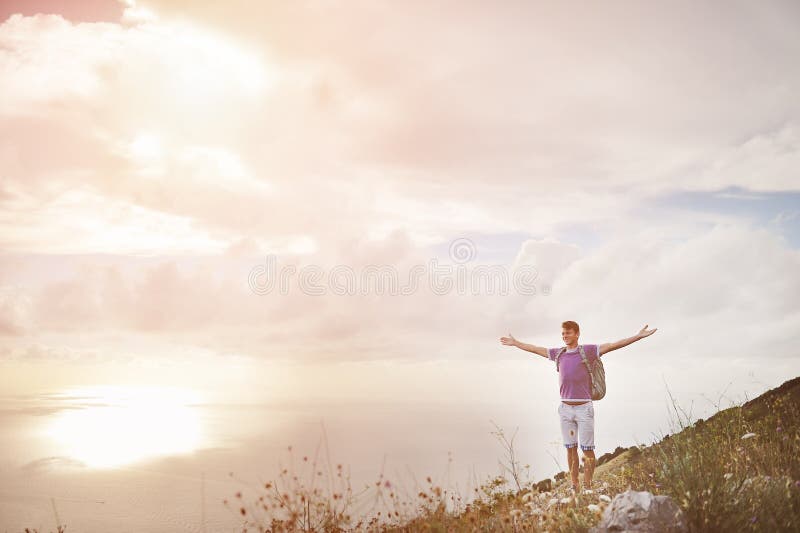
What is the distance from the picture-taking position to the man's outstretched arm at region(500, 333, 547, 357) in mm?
9984

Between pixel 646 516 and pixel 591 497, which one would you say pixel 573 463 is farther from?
pixel 646 516

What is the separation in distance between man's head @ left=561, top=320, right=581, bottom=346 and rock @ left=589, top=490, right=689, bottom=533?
391 centimetres

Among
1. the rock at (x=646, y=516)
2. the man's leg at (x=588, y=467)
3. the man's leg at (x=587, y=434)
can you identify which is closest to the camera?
the rock at (x=646, y=516)

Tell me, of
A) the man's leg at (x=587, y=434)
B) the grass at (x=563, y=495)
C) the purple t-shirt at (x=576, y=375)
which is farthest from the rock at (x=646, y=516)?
the purple t-shirt at (x=576, y=375)

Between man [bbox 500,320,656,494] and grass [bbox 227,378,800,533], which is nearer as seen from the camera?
grass [bbox 227,378,800,533]

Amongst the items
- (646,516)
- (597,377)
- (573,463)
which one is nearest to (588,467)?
(573,463)

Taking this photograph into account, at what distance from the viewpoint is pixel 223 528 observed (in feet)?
25.8

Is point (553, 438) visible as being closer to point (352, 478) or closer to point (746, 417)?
point (352, 478)

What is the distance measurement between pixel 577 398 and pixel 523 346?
134cm

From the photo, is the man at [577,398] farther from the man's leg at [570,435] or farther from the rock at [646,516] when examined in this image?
the rock at [646,516]

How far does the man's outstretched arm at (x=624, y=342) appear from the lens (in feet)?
30.4

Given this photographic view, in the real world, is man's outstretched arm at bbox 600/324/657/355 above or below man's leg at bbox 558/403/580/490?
above

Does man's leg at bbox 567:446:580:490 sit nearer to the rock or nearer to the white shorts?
the white shorts

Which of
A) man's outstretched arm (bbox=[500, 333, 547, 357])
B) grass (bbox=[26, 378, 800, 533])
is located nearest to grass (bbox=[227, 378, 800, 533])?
grass (bbox=[26, 378, 800, 533])
